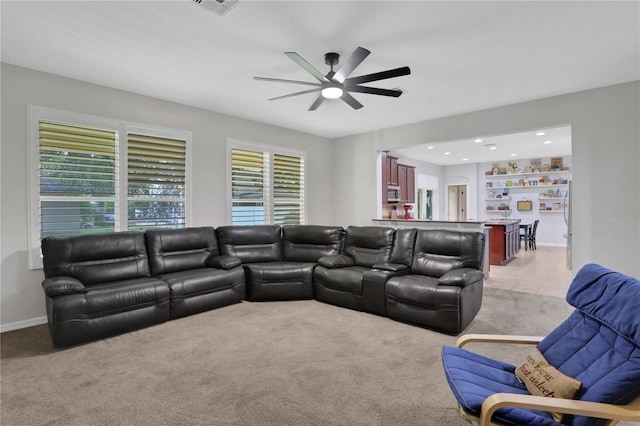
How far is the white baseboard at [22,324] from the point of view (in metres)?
3.45

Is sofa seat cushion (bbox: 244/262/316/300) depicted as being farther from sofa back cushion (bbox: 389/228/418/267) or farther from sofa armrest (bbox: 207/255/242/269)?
sofa back cushion (bbox: 389/228/418/267)

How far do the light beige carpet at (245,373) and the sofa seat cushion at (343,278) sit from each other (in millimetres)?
391

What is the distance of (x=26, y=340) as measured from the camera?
10.5 ft

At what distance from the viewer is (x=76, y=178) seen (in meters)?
3.92

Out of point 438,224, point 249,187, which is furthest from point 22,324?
point 438,224

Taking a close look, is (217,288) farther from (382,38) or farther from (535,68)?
(535,68)

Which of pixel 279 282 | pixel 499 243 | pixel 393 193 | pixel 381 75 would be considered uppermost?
pixel 381 75

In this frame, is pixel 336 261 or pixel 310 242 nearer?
pixel 336 261

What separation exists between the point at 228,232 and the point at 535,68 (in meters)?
4.46

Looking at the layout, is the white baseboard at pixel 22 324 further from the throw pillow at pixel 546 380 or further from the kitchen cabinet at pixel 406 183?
the kitchen cabinet at pixel 406 183

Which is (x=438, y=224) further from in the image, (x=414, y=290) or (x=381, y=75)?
(x=381, y=75)

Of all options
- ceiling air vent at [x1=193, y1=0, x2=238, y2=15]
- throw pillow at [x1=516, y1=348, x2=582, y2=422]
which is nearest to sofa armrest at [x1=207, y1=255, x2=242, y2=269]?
ceiling air vent at [x1=193, y1=0, x2=238, y2=15]

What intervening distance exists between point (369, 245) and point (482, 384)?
10.0ft

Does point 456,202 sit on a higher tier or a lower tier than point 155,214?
higher
